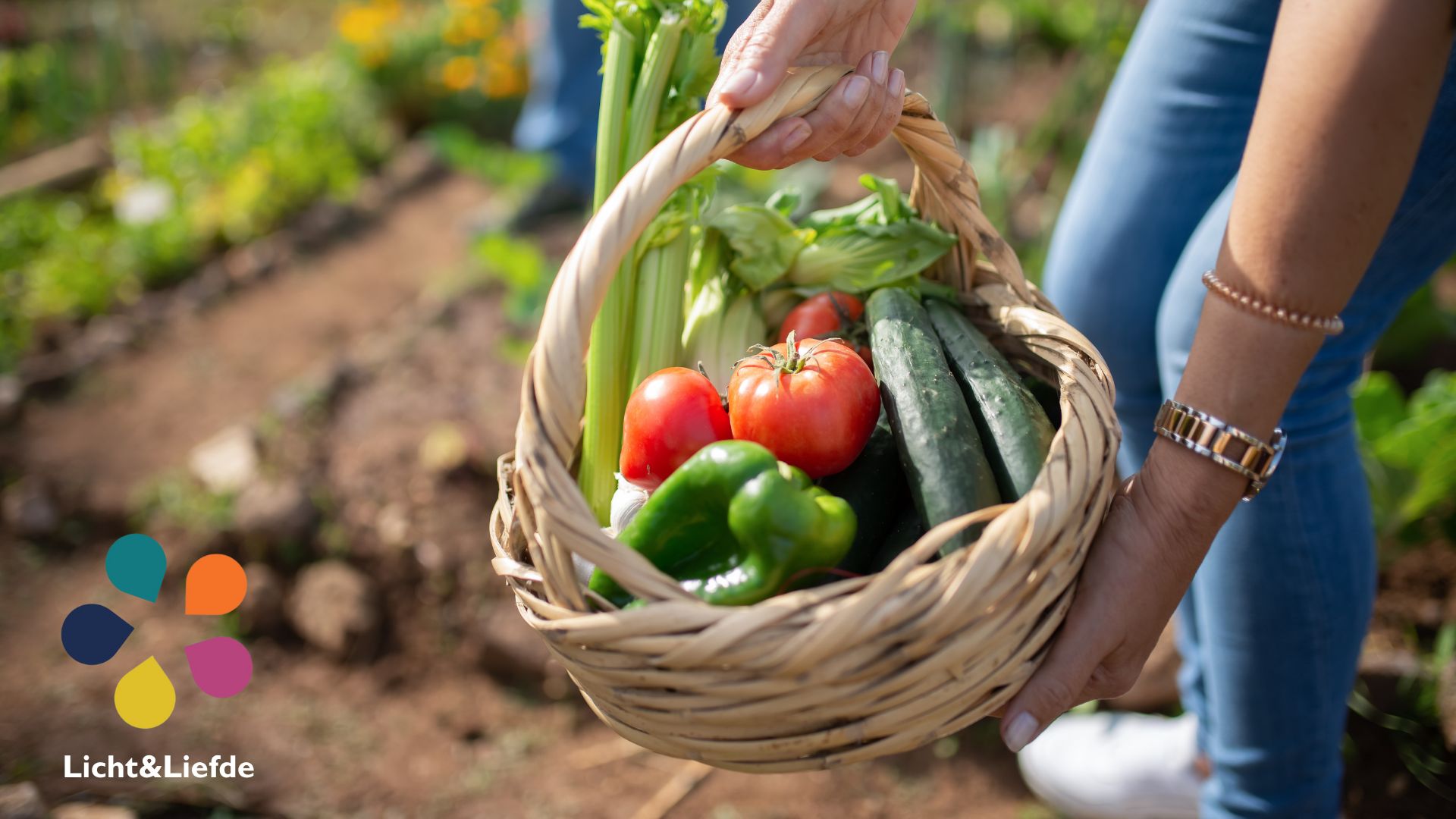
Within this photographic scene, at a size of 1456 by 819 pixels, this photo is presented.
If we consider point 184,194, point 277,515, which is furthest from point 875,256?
point 184,194

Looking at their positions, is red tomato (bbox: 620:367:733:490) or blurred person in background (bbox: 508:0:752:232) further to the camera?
blurred person in background (bbox: 508:0:752:232)

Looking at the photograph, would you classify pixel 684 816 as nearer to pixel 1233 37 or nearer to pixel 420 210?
pixel 1233 37

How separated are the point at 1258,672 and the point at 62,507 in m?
3.55

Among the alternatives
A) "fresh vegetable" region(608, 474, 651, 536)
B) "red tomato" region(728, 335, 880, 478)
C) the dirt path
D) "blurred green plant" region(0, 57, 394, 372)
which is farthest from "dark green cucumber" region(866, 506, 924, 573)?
"blurred green plant" region(0, 57, 394, 372)

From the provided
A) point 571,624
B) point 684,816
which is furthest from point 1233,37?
point 684,816

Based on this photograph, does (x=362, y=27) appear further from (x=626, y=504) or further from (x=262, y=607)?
(x=626, y=504)

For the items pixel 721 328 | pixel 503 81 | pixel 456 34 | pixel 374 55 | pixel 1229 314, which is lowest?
pixel 503 81

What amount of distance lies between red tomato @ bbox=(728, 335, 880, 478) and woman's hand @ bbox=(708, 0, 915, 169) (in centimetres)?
27

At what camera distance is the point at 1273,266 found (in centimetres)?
111

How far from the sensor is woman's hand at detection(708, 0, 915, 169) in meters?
1.22

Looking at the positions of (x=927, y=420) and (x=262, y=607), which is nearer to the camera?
(x=927, y=420)

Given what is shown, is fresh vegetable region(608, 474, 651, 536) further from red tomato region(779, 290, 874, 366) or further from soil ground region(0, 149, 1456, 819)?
soil ground region(0, 149, 1456, 819)

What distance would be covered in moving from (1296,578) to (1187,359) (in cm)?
46

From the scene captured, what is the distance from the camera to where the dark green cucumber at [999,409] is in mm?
1237
